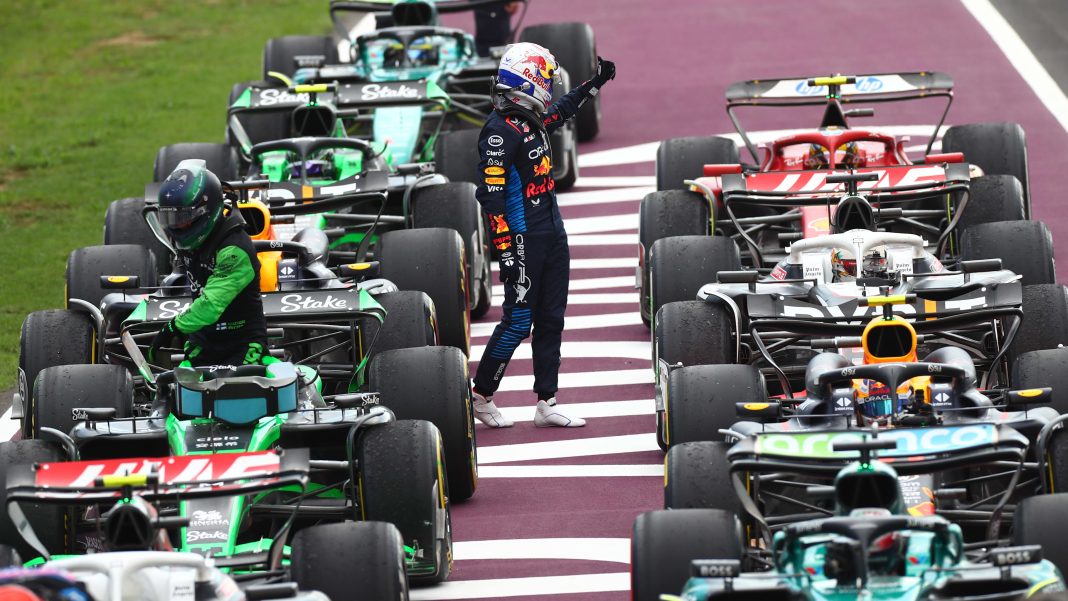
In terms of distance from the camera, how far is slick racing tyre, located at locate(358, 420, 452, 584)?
39.5ft

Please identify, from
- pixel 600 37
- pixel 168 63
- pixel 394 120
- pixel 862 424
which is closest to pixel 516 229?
pixel 862 424

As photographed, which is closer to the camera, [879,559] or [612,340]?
[879,559]

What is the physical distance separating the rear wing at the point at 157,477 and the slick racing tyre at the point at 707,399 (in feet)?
8.90

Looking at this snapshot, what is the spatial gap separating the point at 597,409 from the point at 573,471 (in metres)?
1.48

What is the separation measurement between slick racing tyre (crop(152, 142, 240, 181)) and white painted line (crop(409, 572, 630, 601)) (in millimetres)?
7854

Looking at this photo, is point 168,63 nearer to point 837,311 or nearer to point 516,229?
point 516,229

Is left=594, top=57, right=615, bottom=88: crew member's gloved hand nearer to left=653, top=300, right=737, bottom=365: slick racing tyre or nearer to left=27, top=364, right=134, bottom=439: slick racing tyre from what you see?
left=653, top=300, right=737, bottom=365: slick racing tyre

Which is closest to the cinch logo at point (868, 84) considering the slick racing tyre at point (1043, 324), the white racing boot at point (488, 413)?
the slick racing tyre at point (1043, 324)

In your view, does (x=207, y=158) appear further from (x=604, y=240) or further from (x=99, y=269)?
(x=604, y=240)

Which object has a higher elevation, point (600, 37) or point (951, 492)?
point (600, 37)

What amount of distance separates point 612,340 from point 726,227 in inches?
59.7

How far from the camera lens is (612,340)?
18.1 metres

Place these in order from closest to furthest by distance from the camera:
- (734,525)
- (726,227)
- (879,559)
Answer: (879,559) < (734,525) < (726,227)

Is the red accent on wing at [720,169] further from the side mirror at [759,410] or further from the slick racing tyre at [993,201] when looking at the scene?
the side mirror at [759,410]
